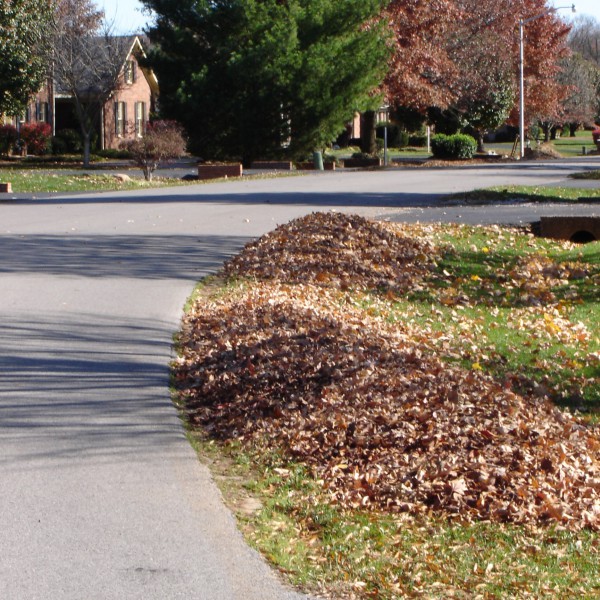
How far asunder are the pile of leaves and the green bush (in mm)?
42258

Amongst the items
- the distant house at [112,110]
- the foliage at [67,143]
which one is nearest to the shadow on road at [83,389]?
the distant house at [112,110]

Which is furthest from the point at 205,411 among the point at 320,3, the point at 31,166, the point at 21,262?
the point at 31,166

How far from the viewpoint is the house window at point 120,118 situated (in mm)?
59188

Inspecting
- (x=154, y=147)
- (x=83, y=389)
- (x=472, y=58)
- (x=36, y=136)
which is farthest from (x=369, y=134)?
(x=83, y=389)

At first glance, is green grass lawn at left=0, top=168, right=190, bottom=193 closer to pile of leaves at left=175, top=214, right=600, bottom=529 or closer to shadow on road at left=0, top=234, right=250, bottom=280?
shadow on road at left=0, top=234, right=250, bottom=280

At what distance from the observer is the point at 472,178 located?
120ft

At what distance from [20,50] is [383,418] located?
1680 inches

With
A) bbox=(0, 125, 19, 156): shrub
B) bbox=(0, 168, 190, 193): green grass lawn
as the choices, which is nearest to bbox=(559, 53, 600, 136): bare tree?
bbox=(0, 125, 19, 156): shrub

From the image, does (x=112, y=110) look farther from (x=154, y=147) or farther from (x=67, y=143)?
(x=154, y=147)

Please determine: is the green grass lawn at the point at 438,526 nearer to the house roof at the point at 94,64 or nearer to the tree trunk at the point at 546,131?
the house roof at the point at 94,64

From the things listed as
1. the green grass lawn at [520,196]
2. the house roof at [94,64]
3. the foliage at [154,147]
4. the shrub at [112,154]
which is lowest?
the green grass lawn at [520,196]

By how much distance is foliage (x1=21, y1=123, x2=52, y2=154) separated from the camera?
53188mm

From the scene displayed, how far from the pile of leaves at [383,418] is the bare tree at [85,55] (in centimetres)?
3720

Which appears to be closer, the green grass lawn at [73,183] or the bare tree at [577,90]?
the green grass lawn at [73,183]
